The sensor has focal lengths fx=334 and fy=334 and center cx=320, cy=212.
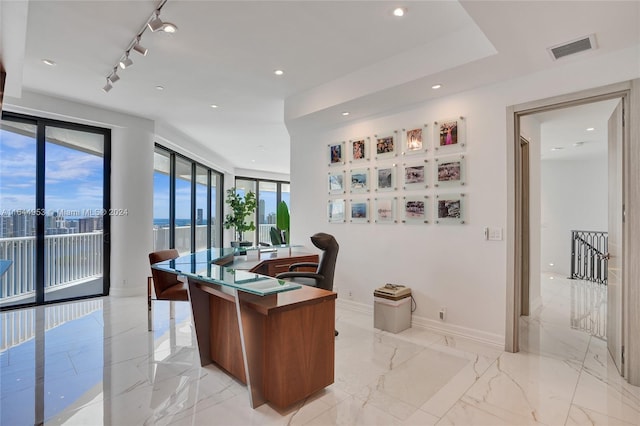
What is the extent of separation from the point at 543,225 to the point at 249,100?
7.11 metres

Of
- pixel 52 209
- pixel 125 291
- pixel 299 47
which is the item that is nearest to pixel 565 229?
pixel 299 47

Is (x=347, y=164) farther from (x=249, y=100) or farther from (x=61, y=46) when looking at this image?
(x=61, y=46)

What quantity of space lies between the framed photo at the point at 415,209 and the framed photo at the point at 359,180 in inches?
23.7

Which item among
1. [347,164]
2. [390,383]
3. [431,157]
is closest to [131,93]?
[347,164]

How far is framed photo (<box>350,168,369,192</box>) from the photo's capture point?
442cm

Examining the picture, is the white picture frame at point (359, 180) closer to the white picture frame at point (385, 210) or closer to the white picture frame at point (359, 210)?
the white picture frame at point (359, 210)

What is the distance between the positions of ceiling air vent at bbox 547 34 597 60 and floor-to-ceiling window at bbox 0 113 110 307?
5.99 meters

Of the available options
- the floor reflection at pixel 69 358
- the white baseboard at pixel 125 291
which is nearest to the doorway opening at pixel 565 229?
the floor reflection at pixel 69 358

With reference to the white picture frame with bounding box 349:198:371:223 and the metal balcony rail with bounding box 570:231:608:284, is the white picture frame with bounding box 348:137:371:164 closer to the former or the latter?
the white picture frame with bounding box 349:198:371:223

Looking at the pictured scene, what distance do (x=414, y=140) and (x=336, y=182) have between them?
1.28 m

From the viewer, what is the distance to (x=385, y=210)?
4230 mm

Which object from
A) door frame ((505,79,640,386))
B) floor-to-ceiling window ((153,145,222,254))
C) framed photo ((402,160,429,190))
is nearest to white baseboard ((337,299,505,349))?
door frame ((505,79,640,386))

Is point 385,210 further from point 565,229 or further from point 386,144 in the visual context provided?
point 565,229

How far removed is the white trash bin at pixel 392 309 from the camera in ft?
12.1
